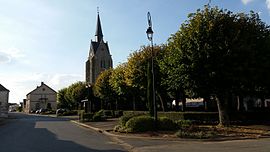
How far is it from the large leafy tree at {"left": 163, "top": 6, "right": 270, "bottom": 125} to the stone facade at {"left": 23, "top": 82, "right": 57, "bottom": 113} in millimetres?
98649

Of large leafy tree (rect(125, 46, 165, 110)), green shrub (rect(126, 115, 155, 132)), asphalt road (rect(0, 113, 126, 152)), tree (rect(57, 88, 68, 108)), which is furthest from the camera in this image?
tree (rect(57, 88, 68, 108))

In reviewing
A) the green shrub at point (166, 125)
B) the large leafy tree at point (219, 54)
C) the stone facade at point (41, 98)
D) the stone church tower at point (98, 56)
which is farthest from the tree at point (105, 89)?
the stone facade at point (41, 98)

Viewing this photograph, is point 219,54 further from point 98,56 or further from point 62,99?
point 98,56

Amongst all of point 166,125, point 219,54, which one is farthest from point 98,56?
point 166,125

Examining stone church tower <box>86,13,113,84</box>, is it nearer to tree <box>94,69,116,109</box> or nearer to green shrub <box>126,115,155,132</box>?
tree <box>94,69,116,109</box>

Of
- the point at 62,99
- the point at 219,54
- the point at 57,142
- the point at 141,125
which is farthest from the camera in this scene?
the point at 62,99

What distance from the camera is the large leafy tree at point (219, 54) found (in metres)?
23.7

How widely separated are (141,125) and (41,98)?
10208 centimetres

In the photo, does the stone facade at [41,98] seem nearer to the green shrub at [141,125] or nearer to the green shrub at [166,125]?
the green shrub at [141,125]

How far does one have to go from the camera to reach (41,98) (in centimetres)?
11931

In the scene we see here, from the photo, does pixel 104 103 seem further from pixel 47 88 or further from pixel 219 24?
pixel 47 88

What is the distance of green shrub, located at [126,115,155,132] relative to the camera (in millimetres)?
22328

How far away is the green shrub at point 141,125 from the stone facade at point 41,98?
99.5 meters

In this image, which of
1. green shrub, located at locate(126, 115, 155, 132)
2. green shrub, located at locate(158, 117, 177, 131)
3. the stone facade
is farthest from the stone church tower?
green shrub, located at locate(158, 117, 177, 131)
